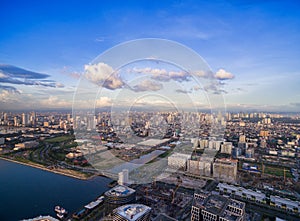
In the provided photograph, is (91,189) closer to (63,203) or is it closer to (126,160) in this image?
(63,203)

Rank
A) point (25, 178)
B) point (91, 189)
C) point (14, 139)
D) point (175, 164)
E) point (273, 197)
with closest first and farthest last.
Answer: point (273, 197), point (91, 189), point (25, 178), point (175, 164), point (14, 139)

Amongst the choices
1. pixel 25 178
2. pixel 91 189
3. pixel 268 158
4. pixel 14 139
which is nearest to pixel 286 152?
pixel 268 158

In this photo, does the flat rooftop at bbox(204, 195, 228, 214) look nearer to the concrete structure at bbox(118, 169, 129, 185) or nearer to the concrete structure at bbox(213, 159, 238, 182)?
the concrete structure at bbox(118, 169, 129, 185)

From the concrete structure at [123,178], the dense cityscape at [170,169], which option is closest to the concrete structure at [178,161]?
the dense cityscape at [170,169]

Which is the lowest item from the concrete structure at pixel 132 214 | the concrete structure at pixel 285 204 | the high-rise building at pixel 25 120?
the concrete structure at pixel 285 204

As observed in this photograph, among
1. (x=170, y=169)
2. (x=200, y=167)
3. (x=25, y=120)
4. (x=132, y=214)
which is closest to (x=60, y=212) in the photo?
(x=132, y=214)

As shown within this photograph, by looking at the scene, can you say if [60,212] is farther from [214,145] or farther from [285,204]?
[214,145]

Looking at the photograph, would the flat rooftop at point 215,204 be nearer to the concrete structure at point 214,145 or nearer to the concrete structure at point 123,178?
the concrete structure at point 123,178
